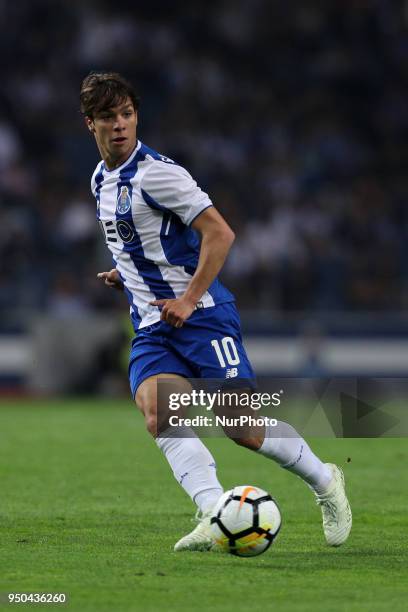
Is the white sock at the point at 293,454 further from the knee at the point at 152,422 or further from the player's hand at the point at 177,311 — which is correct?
the player's hand at the point at 177,311

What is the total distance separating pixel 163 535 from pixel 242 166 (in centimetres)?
1273

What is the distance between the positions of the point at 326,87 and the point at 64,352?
6.17 m

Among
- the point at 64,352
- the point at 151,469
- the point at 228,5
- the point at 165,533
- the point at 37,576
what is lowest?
the point at 64,352

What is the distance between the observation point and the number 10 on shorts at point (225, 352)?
18.4ft

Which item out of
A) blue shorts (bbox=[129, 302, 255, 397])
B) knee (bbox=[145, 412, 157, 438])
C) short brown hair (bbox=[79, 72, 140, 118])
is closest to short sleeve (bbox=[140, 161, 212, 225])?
short brown hair (bbox=[79, 72, 140, 118])

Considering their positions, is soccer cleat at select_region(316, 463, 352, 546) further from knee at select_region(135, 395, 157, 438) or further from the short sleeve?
the short sleeve

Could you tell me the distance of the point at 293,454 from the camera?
19.0 ft

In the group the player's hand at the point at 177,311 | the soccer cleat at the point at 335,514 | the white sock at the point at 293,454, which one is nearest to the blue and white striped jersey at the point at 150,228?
the player's hand at the point at 177,311

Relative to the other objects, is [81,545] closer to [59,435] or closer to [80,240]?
[59,435]

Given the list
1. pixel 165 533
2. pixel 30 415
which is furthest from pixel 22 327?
pixel 165 533

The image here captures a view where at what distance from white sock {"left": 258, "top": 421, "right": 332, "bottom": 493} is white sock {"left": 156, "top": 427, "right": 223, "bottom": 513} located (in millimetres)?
316

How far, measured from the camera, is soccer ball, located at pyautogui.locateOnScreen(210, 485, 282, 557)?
5246 millimetres

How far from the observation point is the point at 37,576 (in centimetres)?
491

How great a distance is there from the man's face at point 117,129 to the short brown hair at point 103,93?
0.02m
